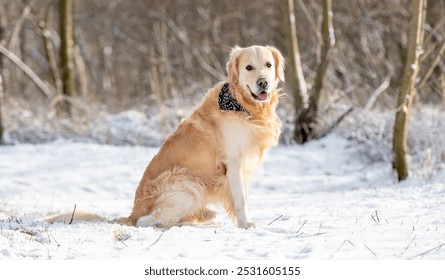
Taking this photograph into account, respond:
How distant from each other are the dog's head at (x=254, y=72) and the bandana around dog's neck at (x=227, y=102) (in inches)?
3.4

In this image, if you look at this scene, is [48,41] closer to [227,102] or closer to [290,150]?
[290,150]

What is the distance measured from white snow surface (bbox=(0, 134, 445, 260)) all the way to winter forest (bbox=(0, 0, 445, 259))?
16 mm

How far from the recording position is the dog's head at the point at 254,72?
4.99 m

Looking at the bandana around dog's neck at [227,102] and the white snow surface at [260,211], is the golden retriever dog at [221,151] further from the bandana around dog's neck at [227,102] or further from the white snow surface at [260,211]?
the white snow surface at [260,211]

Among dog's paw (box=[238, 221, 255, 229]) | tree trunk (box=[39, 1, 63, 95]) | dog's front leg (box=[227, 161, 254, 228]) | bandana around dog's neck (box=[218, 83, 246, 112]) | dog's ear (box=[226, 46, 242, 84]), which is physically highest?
tree trunk (box=[39, 1, 63, 95])

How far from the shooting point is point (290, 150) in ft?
35.3

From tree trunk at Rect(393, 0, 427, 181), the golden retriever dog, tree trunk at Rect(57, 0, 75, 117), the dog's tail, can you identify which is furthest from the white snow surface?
tree trunk at Rect(57, 0, 75, 117)

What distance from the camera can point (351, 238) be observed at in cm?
414

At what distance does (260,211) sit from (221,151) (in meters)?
1.29

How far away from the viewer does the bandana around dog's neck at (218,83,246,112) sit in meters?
5.11

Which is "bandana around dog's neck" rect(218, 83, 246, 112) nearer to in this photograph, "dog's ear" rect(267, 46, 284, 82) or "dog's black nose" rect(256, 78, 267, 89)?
"dog's black nose" rect(256, 78, 267, 89)

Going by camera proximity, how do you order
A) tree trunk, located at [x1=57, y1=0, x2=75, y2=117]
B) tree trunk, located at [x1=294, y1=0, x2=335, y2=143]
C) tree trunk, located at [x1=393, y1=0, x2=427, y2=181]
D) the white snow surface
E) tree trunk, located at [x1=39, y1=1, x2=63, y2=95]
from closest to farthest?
the white snow surface < tree trunk, located at [x1=393, y1=0, x2=427, y2=181] < tree trunk, located at [x1=294, y1=0, x2=335, y2=143] < tree trunk, located at [x1=57, y1=0, x2=75, y2=117] < tree trunk, located at [x1=39, y1=1, x2=63, y2=95]

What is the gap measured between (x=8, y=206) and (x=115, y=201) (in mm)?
1531

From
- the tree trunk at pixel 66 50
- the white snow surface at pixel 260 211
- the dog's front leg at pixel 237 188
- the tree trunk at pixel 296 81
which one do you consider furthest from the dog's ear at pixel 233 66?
the tree trunk at pixel 66 50
